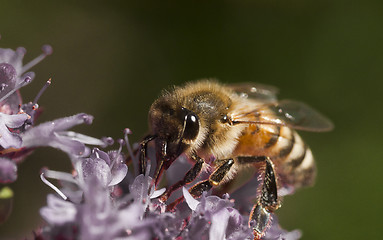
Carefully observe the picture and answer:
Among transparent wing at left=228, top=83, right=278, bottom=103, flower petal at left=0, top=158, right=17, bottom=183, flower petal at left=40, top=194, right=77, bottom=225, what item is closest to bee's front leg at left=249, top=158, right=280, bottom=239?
transparent wing at left=228, top=83, right=278, bottom=103

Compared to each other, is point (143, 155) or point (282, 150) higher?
point (143, 155)

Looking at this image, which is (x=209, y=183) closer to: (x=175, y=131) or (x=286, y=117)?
(x=175, y=131)

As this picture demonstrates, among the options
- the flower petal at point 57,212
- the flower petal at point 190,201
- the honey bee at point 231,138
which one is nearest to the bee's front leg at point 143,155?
the honey bee at point 231,138

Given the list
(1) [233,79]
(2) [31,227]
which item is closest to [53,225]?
(2) [31,227]

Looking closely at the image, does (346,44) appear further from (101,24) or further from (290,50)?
(101,24)

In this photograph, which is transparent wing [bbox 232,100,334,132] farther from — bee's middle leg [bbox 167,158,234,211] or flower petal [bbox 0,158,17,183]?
flower petal [bbox 0,158,17,183]

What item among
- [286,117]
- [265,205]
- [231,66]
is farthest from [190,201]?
[231,66]

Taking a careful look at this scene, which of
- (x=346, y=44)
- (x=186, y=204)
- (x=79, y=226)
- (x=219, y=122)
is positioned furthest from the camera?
(x=346, y=44)
